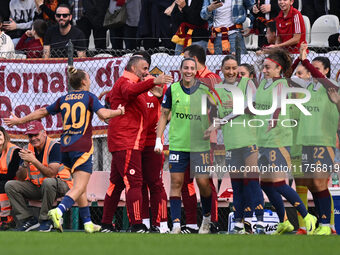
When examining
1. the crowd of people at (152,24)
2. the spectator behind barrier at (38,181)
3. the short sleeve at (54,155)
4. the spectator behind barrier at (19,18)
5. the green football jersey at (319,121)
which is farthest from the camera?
the spectator behind barrier at (19,18)

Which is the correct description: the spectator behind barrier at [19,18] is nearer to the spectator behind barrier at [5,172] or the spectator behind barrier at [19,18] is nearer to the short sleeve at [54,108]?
the spectator behind barrier at [5,172]

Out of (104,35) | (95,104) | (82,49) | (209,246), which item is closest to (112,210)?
(95,104)

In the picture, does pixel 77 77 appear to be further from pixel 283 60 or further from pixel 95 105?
pixel 283 60

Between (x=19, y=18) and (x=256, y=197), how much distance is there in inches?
315

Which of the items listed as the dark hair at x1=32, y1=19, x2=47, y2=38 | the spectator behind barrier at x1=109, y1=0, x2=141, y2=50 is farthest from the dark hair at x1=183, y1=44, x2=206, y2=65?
the dark hair at x1=32, y1=19, x2=47, y2=38

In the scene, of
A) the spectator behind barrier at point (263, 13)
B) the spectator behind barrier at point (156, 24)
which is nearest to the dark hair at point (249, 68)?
the spectator behind barrier at point (263, 13)

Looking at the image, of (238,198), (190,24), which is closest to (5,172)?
(238,198)

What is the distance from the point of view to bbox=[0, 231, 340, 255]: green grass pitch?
6.85 meters

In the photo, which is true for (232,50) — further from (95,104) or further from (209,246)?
(209,246)

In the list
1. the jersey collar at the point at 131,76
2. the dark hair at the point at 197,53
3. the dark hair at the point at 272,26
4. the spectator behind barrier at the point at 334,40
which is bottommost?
the jersey collar at the point at 131,76

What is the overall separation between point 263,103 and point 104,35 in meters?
5.83

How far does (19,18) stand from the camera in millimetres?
16344

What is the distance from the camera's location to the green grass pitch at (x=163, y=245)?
6.85m

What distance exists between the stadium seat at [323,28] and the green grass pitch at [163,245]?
6224mm
